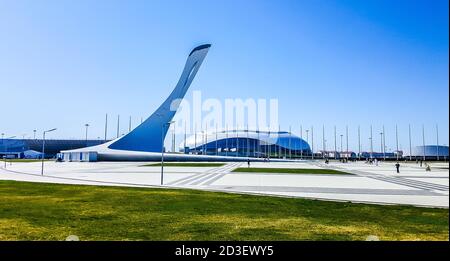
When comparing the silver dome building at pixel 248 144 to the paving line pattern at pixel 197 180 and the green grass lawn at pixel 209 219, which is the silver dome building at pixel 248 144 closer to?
the paving line pattern at pixel 197 180

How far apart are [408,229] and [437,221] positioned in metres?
1.73

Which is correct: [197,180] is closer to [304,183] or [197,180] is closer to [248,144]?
[304,183]

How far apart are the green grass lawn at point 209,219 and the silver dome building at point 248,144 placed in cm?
9610

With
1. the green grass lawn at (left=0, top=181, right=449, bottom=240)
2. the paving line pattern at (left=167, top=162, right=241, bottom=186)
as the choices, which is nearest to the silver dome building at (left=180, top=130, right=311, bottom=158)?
the paving line pattern at (left=167, top=162, right=241, bottom=186)

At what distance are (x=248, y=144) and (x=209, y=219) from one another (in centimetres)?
10348

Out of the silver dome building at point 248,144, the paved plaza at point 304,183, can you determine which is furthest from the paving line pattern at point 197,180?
the silver dome building at point 248,144

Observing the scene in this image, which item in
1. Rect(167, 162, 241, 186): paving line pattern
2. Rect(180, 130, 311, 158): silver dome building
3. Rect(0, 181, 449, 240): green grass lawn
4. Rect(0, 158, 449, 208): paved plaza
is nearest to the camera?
Rect(0, 181, 449, 240): green grass lawn

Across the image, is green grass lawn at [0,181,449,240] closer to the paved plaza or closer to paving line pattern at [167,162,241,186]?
the paved plaza

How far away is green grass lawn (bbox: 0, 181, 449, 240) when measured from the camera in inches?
280

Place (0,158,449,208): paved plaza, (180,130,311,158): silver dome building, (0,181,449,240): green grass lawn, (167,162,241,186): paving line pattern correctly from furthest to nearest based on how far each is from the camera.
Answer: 1. (180,130,311,158): silver dome building
2. (167,162,241,186): paving line pattern
3. (0,158,449,208): paved plaza
4. (0,181,449,240): green grass lawn

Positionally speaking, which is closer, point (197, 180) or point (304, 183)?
point (304, 183)

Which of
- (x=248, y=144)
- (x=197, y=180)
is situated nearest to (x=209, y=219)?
(x=197, y=180)

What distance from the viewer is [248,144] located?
11206 centimetres

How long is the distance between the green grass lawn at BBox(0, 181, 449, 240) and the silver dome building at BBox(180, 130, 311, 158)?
9610cm
